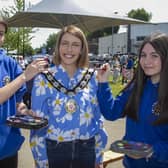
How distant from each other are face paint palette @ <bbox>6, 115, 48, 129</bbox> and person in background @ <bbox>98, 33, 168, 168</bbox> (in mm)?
642

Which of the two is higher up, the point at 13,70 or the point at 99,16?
the point at 99,16

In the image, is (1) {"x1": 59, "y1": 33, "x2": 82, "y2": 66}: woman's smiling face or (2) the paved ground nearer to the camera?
(1) {"x1": 59, "y1": 33, "x2": 82, "y2": 66}: woman's smiling face

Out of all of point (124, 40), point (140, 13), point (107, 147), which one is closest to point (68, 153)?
point (107, 147)

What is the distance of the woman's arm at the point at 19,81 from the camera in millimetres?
Answer: 3051

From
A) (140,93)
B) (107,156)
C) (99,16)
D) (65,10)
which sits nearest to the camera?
(140,93)

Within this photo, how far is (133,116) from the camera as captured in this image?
309cm

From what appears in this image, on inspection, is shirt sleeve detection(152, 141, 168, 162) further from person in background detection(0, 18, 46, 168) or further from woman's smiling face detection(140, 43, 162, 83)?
person in background detection(0, 18, 46, 168)

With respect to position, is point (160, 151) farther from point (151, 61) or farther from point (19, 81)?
point (19, 81)

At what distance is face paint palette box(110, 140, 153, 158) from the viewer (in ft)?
9.18

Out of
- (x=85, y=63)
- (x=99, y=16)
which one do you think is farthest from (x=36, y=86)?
(x=99, y=16)

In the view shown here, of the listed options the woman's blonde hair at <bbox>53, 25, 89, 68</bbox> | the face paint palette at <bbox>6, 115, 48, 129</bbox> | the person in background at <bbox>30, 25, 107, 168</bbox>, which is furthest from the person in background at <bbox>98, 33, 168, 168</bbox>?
the face paint palette at <bbox>6, 115, 48, 129</bbox>

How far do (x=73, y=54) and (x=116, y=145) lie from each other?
0.89 meters

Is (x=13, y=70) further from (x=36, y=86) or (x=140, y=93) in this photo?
(x=140, y=93)

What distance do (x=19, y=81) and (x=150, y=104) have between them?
3.19 feet
